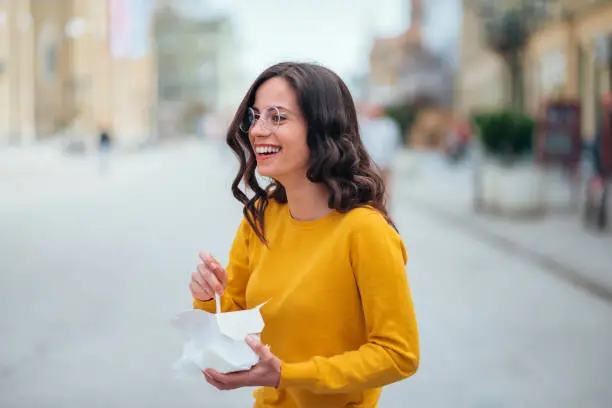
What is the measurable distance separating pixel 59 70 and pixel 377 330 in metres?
69.4

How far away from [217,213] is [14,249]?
580cm

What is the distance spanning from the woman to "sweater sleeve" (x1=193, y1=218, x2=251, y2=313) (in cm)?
13

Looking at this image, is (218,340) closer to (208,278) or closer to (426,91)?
(208,278)

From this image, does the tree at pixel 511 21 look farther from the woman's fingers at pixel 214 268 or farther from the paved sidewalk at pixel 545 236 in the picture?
the woman's fingers at pixel 214 268

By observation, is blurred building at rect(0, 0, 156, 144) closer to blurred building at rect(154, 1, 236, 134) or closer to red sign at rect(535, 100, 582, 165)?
red sign at rect(535, 100, 582, 165)

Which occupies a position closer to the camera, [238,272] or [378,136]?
[238,272]

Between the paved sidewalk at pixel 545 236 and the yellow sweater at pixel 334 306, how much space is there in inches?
261

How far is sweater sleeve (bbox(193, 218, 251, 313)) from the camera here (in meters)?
2.36

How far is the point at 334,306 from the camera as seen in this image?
2.08m

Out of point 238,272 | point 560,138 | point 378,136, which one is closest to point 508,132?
point 560,138

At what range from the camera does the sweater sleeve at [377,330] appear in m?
1.95

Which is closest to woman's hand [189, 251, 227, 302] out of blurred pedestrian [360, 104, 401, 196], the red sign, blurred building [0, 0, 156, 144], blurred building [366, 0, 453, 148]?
blurred pedestrian [360, 104, 401, 196]

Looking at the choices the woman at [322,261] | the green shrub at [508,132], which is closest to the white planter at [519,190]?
the green shrub at [508,132]

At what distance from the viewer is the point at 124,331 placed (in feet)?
22.3
